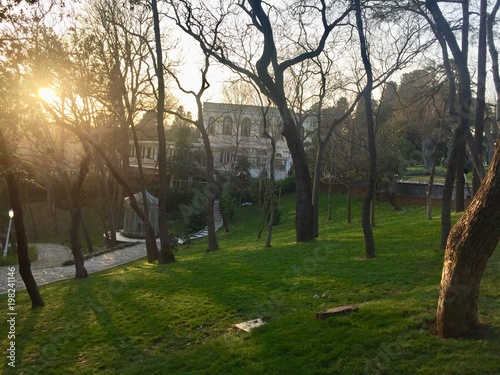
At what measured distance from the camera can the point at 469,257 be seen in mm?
5215

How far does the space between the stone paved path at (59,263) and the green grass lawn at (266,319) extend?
3.23m

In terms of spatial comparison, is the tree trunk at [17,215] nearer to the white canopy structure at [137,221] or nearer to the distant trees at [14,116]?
the distant trees at [14,116]

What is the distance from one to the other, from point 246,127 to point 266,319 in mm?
25938

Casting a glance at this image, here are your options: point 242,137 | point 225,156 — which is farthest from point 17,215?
point 225,156

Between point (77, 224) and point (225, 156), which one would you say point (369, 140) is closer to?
point (77, 224)

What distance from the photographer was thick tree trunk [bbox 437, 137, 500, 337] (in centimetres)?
502

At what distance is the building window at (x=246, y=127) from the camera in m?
31.3

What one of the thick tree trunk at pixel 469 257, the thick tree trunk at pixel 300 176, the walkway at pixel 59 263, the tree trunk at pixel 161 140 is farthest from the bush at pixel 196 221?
the thick tree trunk at pixel 469 257

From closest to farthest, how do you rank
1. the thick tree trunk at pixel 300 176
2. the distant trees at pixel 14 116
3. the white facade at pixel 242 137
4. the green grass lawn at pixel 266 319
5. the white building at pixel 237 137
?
the green grass lawn at pixel 266 319
the distant trees at pixel 14 116
the thick tree trunk at pixel 300 176
the white building at pixel 237 137
the white facade at pixel 242 137

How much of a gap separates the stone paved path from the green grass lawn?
323cm

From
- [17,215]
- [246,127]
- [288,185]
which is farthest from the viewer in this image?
[288,185]

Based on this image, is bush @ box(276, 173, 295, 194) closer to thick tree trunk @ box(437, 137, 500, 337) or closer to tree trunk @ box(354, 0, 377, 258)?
tree trunk @ box(354, 0, 377, 258)

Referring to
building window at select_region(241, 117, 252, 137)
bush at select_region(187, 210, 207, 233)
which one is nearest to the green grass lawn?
bush at select_region(187, 210, 207, 233)

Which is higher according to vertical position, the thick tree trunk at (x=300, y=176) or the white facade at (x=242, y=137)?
the white facade at (x=242, y=137)
